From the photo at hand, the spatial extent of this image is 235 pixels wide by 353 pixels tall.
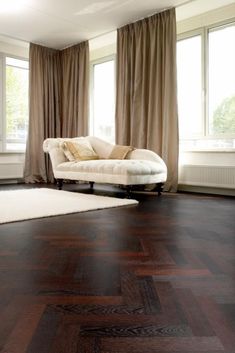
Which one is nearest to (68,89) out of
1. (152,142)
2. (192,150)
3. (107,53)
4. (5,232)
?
(107,53)

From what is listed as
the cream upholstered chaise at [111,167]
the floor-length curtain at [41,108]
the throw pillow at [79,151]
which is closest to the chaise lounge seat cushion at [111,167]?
the cream upholstered chaise at [111,167]

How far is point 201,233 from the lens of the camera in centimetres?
232

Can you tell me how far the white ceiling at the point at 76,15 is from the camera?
4.73 meters

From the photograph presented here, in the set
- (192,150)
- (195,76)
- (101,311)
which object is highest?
(195,76)

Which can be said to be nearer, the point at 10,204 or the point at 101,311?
the point at 101,311

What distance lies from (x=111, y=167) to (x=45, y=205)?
Answer: 1.13 m

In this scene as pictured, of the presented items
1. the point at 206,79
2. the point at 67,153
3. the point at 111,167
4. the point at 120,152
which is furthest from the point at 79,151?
the point at 206,79

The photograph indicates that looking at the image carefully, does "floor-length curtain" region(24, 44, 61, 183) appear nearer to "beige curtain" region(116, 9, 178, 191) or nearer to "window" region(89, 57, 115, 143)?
"window" region(89, 57, 115, 143)

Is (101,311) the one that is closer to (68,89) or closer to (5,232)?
(5,232)

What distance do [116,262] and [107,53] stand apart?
5.53 metres

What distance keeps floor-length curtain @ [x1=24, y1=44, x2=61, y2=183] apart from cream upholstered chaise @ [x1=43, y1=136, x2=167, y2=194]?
1422mm

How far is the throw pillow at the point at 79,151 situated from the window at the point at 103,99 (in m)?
1.22

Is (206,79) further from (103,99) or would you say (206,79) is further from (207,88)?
(103,99)

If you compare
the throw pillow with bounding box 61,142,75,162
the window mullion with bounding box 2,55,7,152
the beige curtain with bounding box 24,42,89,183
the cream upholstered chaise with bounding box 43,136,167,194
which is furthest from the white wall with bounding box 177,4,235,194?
the window mullion with bounding box 2,55,7,152
